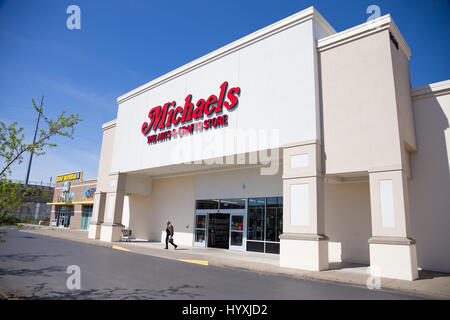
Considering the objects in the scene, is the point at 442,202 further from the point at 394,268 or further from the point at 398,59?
the point at 398,59

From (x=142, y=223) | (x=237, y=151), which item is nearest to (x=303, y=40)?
(x=237, y=151)

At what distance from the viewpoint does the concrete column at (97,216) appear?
2545 cm

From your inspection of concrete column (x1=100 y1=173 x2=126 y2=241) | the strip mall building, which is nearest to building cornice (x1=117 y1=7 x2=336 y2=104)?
the strip mall building

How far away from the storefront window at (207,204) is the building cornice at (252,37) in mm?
8853

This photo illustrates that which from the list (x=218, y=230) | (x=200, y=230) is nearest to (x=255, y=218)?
(x=218, y=230)

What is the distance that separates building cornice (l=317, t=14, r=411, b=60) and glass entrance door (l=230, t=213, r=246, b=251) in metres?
10.6

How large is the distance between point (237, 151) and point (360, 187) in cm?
625

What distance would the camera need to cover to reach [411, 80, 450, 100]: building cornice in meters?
13.5

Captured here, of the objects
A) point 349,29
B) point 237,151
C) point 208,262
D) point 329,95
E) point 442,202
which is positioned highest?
point 349,29

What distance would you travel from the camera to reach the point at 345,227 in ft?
50.1

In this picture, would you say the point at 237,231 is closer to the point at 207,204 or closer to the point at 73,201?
the point at 207,204

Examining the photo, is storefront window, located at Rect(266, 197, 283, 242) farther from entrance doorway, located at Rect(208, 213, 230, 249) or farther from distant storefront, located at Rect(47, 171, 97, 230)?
distant storefront, located at Rect(47, 171, 97, 230)

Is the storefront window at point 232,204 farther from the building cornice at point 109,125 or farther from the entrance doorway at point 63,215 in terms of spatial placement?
the entrance doorway at point 63,215
